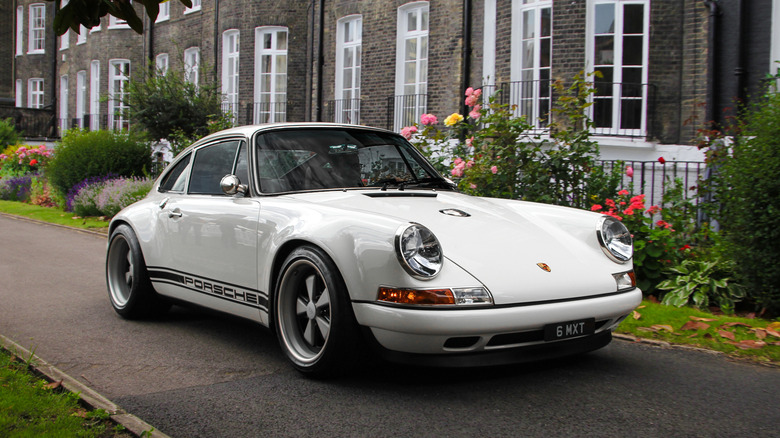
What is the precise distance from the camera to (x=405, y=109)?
709 inches

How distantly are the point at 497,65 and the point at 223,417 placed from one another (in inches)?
506

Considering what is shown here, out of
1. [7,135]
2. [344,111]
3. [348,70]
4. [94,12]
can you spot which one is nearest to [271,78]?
[348,70]

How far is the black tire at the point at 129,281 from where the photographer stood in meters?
6.16

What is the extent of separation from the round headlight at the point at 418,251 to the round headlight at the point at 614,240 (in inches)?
50.0

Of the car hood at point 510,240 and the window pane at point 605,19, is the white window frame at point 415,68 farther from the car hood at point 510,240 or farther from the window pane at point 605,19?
the car hood at point 510,240

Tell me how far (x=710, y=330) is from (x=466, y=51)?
11.4 meters

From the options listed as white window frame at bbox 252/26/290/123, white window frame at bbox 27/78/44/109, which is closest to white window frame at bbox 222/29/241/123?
white window frame at bbox 252/26/290/123

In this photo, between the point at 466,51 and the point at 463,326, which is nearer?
the point at 463,326

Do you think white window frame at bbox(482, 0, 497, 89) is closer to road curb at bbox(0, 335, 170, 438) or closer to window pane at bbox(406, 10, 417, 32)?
window pane at bbox(406, 10, 417, 32)

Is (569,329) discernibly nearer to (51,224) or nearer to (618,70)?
(618,70)

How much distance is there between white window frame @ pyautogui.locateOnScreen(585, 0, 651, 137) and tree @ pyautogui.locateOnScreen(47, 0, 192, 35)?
11.0m

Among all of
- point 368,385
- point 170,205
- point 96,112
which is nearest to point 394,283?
point 368,385

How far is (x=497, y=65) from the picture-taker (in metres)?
15.6

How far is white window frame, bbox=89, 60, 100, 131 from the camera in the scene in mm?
32759
